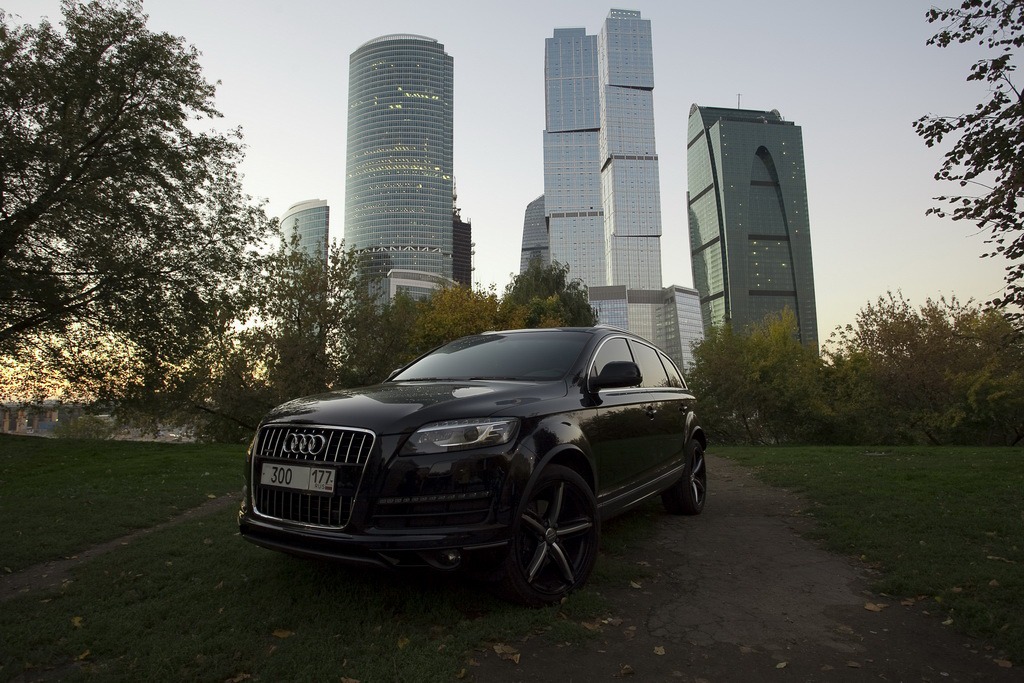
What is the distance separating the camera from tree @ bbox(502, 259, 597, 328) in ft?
148

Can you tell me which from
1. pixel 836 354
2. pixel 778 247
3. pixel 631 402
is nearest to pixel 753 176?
pixel 778 247

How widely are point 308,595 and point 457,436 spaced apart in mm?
1527

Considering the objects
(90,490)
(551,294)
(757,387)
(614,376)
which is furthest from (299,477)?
(551,294)

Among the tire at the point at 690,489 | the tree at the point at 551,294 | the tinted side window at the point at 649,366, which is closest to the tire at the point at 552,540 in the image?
the tinted side window at the point at 649,366

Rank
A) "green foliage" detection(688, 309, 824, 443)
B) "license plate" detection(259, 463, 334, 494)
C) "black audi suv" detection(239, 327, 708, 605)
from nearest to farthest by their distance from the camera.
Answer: "black audi suv" detection(239, 327, 708, 605), "license plate" detection(259, 463, 334, 494), "green foliage" detection(688, 309, 824, 443)

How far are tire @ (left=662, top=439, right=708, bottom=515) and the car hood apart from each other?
282 centimetres

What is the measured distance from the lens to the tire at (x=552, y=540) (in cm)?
347

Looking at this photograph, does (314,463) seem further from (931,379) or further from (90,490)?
(931,379)

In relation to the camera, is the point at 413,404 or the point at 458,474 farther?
the point at 413,404

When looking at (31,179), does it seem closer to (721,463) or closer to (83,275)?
(83,275)

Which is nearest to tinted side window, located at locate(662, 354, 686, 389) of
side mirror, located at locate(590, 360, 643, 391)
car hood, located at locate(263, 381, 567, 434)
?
side mirror, located at locate(590, 360, 643, 391)

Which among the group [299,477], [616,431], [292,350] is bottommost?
[299,477]

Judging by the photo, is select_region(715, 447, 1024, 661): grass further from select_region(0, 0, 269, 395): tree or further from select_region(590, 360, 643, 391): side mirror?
select_region(0, 0, 269, 395): tree

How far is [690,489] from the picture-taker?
21.4ft
